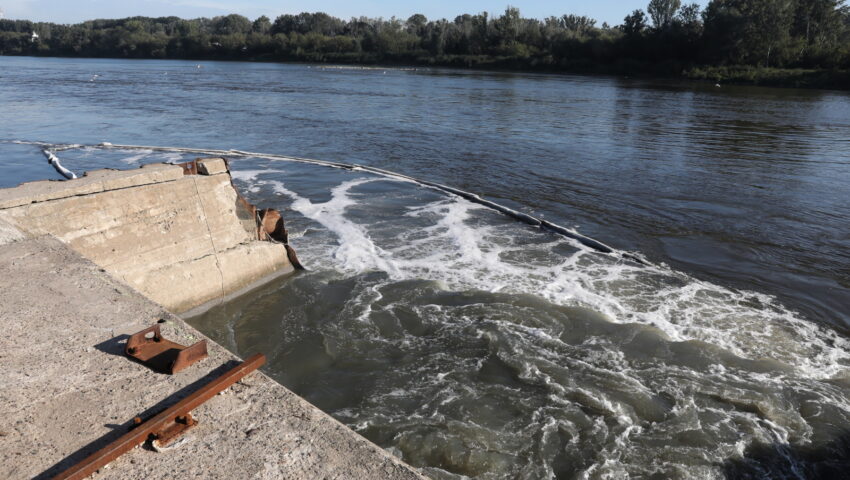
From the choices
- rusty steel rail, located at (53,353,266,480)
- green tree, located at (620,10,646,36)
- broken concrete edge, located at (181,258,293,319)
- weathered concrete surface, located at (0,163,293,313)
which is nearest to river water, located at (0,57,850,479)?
broken concrete edge, located at (181,258,293,319)

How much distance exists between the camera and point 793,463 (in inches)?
192

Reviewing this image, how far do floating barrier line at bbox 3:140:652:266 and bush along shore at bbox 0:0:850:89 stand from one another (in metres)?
40.6

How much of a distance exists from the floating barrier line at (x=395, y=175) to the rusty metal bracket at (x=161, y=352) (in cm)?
770

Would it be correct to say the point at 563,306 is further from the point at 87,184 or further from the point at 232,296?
the point at 87,184

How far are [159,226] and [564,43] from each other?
86668mm

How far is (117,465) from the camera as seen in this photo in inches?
109

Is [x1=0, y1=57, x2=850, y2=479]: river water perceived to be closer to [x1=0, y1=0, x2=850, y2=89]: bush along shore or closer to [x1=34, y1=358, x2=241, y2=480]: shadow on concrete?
[x1=34, y1=358, x2=241, y2=480]: shadow on concrete

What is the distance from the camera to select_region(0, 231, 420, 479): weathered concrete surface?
283 cm

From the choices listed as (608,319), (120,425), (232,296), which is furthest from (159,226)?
(608,319)

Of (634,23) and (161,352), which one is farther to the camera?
(634,23)

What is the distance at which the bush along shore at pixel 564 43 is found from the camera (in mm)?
60812

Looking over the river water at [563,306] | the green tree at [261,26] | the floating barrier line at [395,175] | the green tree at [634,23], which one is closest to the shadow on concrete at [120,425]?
the river water at [563,306]

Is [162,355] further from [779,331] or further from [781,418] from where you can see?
[779,331]

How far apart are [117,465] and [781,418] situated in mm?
5747
